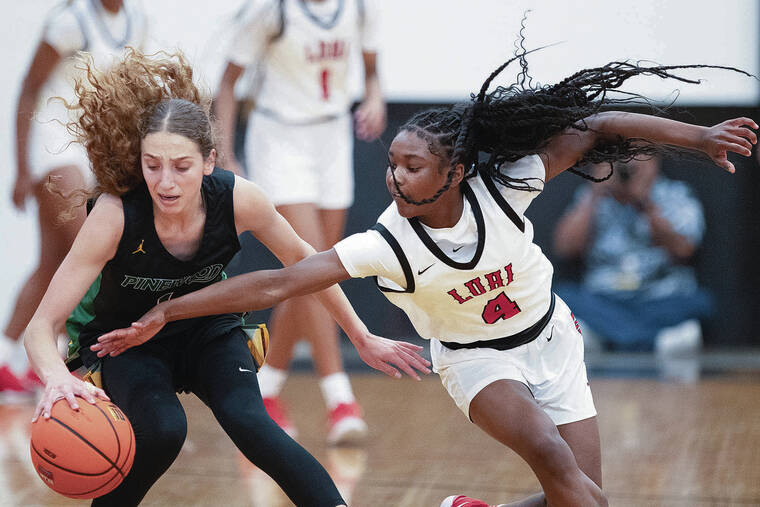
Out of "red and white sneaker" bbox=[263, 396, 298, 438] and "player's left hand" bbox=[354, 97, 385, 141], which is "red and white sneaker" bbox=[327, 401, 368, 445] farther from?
"player's left hand" bbox=[354, 97, 385, 141]

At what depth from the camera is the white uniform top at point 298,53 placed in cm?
410

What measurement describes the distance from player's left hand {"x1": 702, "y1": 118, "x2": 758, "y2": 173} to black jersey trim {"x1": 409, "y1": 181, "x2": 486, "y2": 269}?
557 millimetres

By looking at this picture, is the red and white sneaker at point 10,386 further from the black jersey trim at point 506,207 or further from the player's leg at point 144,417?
the black jersey trim at point 506,207

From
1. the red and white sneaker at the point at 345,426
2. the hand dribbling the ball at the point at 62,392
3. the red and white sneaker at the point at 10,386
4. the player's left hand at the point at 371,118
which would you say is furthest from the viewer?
the red and white sneaker at the point at 10,386

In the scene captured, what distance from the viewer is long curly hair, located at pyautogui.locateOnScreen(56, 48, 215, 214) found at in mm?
2416

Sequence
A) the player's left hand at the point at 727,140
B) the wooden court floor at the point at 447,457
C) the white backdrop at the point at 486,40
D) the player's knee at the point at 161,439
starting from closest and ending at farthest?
the player's knee at the point at 161,439 < the player's left hand at the point at 727,140 < the wooden court floor at the point at 447,457 < the white backdrop at the point at 486,40

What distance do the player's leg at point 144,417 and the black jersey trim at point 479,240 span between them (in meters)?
0.69

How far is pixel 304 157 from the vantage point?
412 centimetres

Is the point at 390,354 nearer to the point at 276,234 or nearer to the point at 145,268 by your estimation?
the point at 276,234

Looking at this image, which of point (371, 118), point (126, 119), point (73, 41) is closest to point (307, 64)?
point (371, 118)

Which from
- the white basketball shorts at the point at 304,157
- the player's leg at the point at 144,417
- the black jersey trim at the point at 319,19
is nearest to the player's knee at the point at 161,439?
the player's leg at the point at 144,417

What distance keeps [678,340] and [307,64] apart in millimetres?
3061

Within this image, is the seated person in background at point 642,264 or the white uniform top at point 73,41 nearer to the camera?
the white uniform top at point 73,41

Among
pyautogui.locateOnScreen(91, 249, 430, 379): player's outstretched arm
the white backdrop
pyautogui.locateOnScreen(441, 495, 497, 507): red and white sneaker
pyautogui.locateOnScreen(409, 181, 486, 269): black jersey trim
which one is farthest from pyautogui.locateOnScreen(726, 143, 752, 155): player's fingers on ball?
the white backdrop
